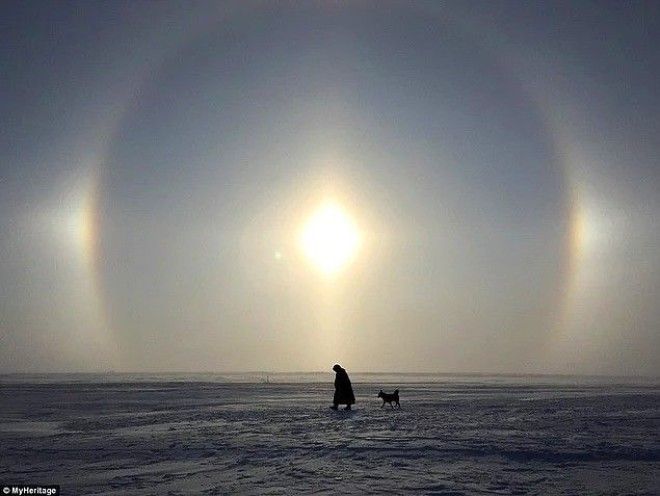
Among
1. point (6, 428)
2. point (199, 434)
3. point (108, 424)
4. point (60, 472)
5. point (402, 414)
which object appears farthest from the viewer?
point (402, 414)

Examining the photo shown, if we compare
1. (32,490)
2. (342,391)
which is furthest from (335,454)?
(342,391)

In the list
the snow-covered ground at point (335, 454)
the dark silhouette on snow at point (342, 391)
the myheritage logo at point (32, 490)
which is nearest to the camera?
the myheritage logo at point (32, 490)

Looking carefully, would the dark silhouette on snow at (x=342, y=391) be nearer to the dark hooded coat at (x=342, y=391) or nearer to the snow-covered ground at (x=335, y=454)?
the dark hooded coat at (x=342, y=391)

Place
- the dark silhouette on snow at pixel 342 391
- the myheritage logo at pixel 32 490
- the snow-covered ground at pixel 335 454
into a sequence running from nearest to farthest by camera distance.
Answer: the myheritage logo at pixel 32 490 < the snow-covered ground at pixel 335 454 < the dark silhouette on snow at pixel 342 391

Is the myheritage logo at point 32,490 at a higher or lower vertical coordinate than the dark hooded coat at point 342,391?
lower

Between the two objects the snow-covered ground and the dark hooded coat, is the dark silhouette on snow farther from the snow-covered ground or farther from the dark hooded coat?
the snow-covered ground

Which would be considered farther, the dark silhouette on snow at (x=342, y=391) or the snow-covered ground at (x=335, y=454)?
the dark silhouette on snow at (x=342, y=391)

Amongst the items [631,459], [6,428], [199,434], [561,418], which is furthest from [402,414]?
[6,428]

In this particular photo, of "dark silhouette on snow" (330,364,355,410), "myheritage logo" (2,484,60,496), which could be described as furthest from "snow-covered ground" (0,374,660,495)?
"dark silhouette on snow" (330,364,355,410)

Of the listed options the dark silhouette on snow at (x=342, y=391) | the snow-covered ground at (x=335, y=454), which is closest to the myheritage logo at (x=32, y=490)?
the snow-covered ground at (x=335, y=454)

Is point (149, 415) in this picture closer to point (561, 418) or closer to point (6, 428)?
point (6, 428)

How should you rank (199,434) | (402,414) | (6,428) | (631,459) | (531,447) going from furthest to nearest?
(402,414) → (6,428) → (199,434) → (531,447) → (631,459)
